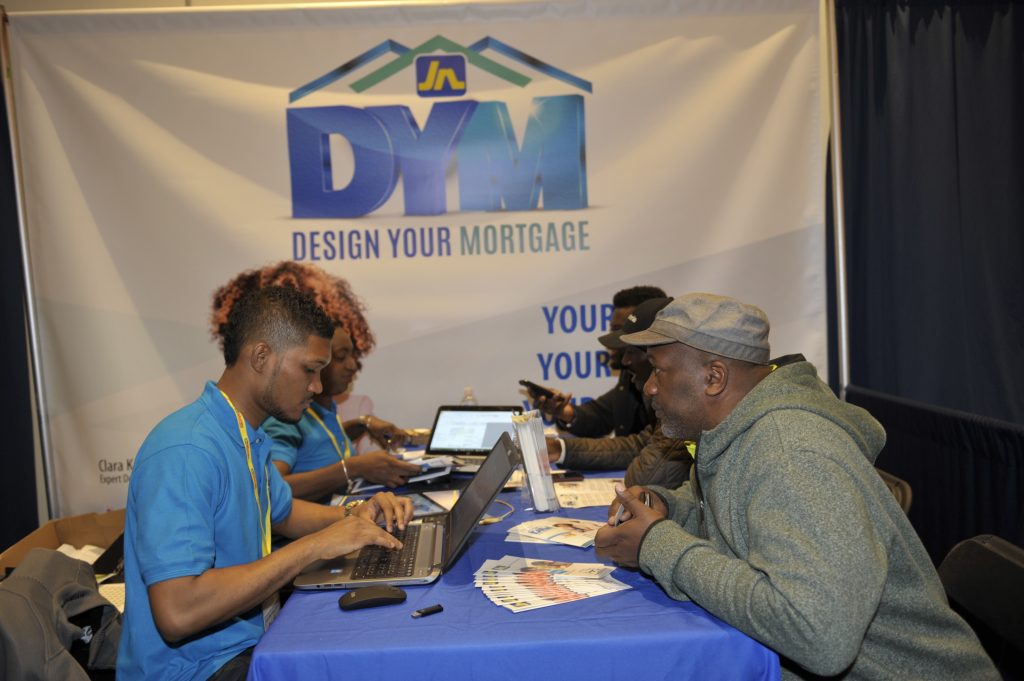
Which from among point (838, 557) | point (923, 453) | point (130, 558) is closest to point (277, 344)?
point (130, 558)

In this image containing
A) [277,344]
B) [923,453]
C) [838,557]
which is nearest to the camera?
[838,557]

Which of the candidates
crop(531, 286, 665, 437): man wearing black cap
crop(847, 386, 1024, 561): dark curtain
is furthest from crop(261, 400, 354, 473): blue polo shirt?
crop(847, 386, 1024, 561): dark curtain

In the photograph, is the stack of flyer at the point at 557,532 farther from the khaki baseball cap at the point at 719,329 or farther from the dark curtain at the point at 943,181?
the dark curtain at the point at 943,181

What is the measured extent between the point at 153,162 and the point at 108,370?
1.06 m

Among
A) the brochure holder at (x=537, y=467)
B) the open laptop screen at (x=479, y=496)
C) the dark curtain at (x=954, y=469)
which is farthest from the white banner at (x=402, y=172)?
the open laptop screen at (x=479, y=496)

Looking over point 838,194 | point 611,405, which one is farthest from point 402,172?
point 838,194

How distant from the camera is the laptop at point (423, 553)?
1.69 metres

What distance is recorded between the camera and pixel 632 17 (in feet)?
12.7

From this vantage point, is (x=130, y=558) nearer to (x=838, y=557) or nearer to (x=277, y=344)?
(x=277, y=344)

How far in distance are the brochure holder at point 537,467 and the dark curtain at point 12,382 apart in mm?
2874

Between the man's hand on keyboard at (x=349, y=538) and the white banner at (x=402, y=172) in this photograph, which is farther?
the white banner at (x=402, y=172)

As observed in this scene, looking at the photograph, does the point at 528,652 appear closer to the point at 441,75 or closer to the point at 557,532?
the point at 557,532

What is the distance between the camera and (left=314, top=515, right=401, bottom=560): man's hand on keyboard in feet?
5.39

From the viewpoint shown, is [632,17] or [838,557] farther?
[632,17]
